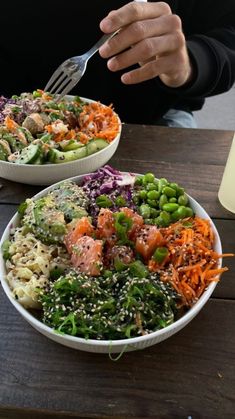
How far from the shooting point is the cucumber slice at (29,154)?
1.09 meters

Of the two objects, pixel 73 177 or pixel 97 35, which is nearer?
pixel 73 177

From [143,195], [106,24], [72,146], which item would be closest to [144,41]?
[106,24]

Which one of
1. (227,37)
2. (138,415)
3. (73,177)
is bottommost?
(138,415)

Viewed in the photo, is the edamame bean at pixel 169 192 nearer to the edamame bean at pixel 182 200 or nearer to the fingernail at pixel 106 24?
the edamame bean at pixel 182 200

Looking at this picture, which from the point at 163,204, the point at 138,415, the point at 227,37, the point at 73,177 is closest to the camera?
the point at 138,415

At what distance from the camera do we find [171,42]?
1.23m

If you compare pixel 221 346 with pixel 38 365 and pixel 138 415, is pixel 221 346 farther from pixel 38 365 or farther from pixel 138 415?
pixel 38 365

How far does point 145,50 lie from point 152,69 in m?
0.09

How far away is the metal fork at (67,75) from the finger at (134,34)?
0.10 metres

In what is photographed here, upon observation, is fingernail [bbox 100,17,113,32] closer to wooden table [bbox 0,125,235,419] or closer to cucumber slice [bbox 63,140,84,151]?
cucumber slice [bbox 63,140,84,151]

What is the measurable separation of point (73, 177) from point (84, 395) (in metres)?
0.54

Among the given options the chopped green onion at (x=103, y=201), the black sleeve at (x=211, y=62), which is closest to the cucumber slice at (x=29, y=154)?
the chopped green onion at (x=103, y=201)

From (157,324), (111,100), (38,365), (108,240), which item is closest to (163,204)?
(108,240)

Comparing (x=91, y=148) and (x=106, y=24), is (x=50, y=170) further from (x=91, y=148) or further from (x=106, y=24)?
(x=106, y=24)
